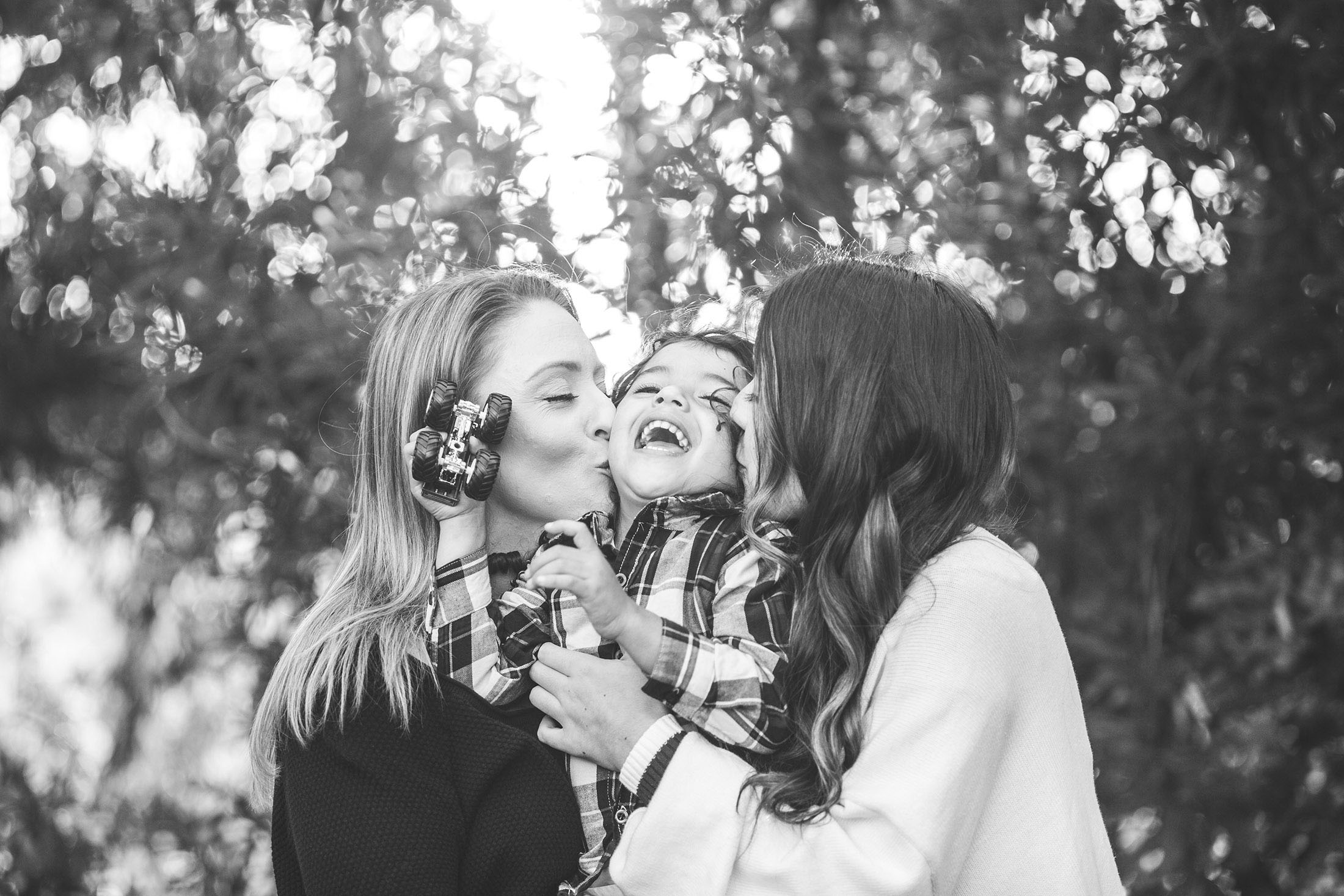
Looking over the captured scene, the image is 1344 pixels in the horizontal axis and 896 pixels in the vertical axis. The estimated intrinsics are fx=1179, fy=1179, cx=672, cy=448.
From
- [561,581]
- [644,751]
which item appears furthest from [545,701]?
[561,581]

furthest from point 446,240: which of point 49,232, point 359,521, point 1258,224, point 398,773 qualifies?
point 1258,224

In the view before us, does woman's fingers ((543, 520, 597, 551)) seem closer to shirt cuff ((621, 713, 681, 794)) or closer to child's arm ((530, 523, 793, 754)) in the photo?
child's arm ((530, 523, 793, 754))

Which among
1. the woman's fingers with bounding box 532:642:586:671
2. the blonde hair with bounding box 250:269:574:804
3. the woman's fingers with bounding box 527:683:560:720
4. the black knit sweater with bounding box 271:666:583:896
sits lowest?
the black knit sweater with bounding box 271:666:583:896

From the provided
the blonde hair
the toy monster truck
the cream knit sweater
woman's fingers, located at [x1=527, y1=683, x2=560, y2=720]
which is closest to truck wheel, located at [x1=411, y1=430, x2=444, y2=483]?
the toy monster truck

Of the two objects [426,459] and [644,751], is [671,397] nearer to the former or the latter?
[426,459]

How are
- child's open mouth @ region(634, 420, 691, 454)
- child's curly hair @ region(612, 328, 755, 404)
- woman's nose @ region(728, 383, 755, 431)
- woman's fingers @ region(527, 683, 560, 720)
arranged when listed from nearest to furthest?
woman's fingers @ region(527, 683, 560, 720), woman's nose @ region(728, 383, 755, 431), child's open mouth @ region(634, 420, 691, 454), child's curly hair @ region(612, 328, 755, 404)

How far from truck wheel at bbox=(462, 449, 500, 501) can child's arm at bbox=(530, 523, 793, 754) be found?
0.97ft

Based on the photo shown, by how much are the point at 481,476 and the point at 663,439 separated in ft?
1.02

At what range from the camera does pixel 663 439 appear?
6.52 feet

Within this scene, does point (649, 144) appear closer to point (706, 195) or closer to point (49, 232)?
point (706, 195)

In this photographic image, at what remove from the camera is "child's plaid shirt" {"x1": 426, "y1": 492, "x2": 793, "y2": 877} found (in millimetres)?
1604

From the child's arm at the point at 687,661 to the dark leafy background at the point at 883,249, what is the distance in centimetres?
107

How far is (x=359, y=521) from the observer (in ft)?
6.83

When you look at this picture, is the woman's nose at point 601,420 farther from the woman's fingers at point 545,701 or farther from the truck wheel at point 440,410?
the woman's fingers at point 545,701
